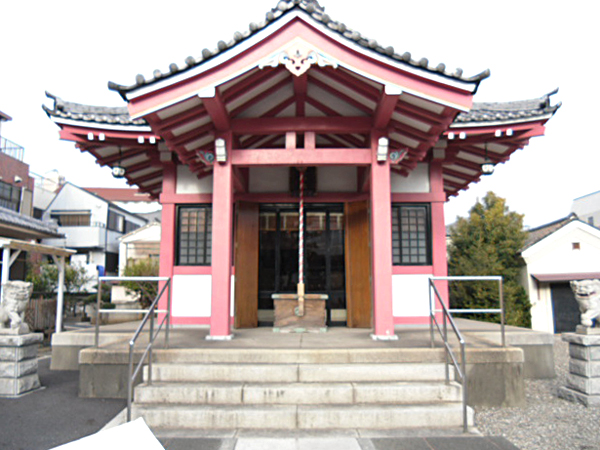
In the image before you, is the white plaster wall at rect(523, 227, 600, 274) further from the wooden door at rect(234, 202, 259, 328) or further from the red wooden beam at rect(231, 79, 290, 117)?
the red wooden beam at rect(231, 79, 290, 117)

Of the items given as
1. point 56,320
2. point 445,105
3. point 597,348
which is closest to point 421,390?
point 597,348

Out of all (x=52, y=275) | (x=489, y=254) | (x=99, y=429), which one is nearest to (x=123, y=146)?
(x=99, y=429)

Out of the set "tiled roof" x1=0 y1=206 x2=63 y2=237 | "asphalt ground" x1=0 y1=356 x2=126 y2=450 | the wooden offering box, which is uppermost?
"tiled roof" x1=0 y1=206 x2=63 y2=237

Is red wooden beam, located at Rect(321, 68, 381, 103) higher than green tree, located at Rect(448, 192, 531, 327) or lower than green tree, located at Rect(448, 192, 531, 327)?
higher

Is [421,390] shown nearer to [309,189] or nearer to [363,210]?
[363,210]

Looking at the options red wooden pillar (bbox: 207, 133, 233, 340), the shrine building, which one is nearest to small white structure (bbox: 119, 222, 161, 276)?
the shrine building

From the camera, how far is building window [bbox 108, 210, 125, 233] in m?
30.2

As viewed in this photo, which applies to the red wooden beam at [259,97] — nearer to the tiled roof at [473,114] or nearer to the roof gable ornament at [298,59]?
the roof gable ornament at [298,59]

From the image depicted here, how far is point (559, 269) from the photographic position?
1555 cm

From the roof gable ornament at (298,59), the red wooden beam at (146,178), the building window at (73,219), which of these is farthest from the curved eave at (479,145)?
the building window at (73,219)

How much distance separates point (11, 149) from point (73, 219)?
23.9 feet

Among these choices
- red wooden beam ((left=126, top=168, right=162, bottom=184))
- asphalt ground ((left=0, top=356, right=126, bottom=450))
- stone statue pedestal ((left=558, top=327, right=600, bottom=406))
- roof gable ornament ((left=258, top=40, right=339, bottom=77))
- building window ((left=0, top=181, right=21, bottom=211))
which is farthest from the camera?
building window ((left=0, top=181, right=21, bottom=211))

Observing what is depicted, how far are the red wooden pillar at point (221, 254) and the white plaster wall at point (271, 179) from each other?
2135 millimetres

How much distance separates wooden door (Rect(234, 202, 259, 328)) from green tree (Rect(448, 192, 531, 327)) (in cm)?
887
